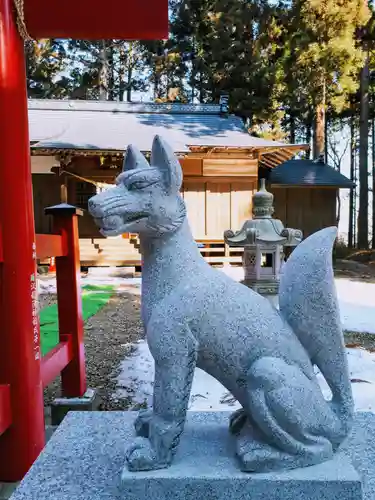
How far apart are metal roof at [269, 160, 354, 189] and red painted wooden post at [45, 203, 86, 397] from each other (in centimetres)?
972

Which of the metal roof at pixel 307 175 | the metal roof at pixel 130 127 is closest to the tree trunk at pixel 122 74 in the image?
the metal roof at pixel 130 127

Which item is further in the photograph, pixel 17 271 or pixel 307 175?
pixel 307 175

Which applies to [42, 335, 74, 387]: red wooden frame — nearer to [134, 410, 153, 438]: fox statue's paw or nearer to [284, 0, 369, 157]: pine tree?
[134, 410, 153, 438]: fox statue's paw

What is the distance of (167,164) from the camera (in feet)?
4.42

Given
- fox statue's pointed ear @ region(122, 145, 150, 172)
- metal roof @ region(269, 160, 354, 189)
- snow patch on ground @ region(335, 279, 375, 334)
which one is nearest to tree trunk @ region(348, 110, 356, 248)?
metal roof @ region(269, 160, 354, 189)

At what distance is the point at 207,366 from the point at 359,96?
15.0 meters

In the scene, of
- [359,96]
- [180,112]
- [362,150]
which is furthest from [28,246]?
[359,96]

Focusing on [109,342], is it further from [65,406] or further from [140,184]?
[140,184]

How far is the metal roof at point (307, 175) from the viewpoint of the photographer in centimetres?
1202

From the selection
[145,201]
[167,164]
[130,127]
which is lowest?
[145,201]

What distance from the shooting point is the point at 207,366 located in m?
1.36

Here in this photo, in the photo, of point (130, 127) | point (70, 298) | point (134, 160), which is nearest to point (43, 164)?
point (130, 127)

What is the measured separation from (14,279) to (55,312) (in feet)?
13.4

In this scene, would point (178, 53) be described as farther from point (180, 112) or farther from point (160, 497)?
point (160, 497)
